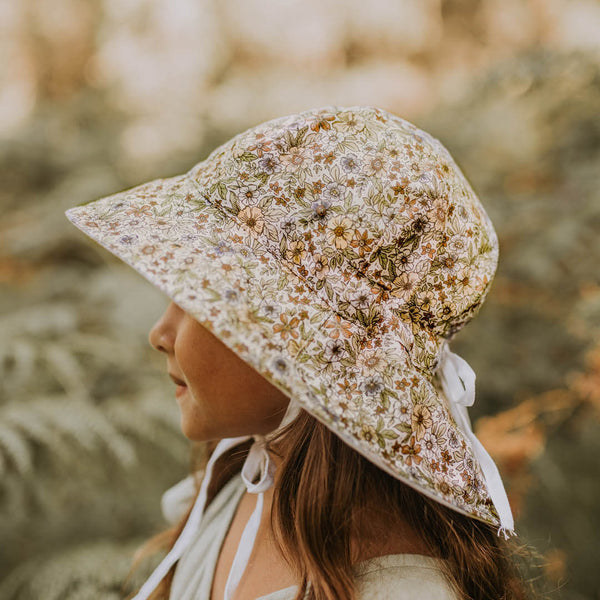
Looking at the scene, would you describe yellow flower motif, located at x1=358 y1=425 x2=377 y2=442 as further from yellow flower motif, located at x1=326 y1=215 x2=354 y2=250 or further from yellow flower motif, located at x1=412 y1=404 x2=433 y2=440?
yellow flower motif, located at x1=326 y1=215 x2=354 y2=250

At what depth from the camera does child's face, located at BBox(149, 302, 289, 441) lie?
841 mm

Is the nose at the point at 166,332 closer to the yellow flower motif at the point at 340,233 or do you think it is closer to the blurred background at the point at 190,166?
the yellow flower motif at the point at 340,233

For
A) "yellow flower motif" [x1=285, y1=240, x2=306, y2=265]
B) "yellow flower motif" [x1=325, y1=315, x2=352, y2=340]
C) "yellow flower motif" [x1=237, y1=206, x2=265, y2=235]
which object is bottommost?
"yellow flower motif" [x1=325, y1=315, x2=352, y2=340]

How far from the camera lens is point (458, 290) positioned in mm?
846

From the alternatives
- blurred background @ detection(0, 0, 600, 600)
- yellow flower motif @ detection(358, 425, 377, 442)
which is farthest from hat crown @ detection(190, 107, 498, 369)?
blurred background @ detection(0, 0, 600, 600)

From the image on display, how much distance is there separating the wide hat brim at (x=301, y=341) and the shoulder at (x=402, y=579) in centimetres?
11

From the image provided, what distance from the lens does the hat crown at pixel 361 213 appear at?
0.78 m

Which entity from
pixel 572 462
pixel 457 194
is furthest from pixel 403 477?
pixel 572 462

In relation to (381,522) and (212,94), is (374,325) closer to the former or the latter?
(381,522)

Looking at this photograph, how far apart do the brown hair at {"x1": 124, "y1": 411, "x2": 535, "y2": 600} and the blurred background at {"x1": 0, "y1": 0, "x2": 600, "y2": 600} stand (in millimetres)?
565

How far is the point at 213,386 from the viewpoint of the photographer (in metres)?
0.85

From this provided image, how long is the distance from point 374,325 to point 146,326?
1.37m

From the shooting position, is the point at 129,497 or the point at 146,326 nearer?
the point at 129,497

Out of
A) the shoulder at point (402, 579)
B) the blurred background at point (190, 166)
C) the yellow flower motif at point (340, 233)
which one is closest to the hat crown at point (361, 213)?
the yellow flower motif at point (340, 233)
